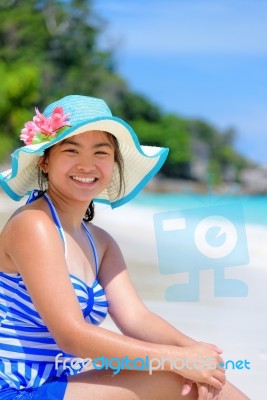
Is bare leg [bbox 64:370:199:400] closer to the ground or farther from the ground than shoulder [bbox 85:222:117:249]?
closer to the ground

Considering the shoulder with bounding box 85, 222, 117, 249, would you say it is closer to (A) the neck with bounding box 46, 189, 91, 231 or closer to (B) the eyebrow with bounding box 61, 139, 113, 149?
(A) the neck with bounding box 46, 189, 91, 231

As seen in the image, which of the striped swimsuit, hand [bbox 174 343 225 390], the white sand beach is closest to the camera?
hand [bbox 174 343 225 390]

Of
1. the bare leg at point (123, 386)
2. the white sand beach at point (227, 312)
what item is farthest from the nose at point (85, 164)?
the white sand beach at point (227, 312)

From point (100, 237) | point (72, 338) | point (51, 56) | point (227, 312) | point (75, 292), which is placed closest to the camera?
point (72, 338)

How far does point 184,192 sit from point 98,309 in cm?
3926

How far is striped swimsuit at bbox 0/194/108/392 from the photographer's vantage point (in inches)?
75.5

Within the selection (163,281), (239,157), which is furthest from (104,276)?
(239,157)

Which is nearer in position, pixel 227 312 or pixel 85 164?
pixel 85 164

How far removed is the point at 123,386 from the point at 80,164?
1.98 feet

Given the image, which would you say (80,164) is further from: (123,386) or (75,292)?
(123,386)

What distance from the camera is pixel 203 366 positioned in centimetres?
183

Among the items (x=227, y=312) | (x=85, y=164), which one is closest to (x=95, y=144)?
(x=85, y=164)

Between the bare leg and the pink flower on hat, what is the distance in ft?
2.16

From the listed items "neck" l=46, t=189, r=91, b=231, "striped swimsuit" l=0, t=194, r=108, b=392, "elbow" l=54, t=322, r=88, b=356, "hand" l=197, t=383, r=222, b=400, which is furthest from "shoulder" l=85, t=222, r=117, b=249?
"hand" l=197, t=383, r=222, b=400
